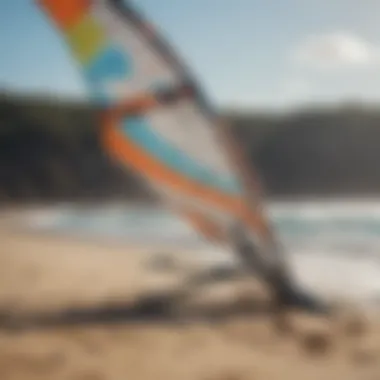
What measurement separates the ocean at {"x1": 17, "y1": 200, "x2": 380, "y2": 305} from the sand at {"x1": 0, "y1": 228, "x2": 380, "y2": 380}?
4 centimetres

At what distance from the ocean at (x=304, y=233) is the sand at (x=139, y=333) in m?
0.04

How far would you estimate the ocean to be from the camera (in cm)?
153

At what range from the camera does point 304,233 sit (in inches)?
61.2

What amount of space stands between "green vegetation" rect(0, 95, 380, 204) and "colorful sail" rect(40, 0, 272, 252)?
0.03 meters

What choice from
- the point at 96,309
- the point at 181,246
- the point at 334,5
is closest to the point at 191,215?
the point at 181,246

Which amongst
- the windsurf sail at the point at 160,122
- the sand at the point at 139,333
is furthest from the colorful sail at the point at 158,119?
the sand at the point at 139,333

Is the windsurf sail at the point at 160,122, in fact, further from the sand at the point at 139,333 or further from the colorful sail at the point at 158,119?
the sand at the point at 139,333

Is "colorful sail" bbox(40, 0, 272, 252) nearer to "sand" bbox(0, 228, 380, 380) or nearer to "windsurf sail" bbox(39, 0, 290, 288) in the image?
"windsurf sail" bbox(39, 0, 290, 288)

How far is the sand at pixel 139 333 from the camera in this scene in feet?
4.93

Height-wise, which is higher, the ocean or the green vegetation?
→ the green vegetation

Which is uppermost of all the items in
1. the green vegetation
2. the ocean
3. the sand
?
the green vegetation

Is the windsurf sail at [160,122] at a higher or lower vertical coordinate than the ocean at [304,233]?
higher

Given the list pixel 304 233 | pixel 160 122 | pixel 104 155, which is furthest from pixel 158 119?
pixel 304 233

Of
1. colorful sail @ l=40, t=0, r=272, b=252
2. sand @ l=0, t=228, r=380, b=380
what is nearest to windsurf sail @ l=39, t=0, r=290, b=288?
colorful sail @ l=40, t=0, r=272, b=252
